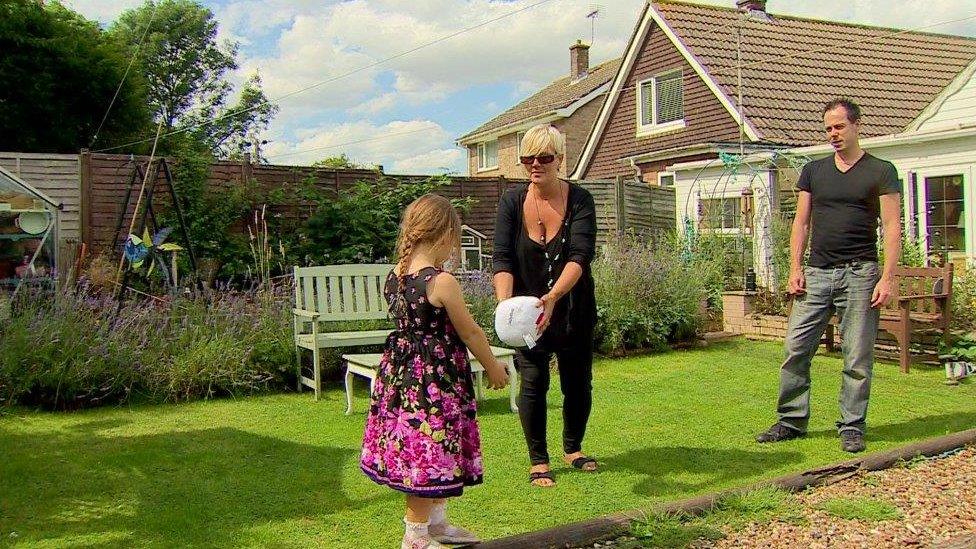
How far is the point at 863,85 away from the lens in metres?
19.7

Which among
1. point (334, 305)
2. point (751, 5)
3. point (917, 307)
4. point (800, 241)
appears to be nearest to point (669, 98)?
point (751, 5)

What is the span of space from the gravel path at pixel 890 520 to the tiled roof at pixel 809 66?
13.5 meters

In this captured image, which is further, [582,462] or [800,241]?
[800,241]

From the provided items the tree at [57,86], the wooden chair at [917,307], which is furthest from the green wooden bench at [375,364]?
the tree at [57,86]

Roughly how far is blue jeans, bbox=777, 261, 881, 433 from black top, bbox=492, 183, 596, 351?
1.69m

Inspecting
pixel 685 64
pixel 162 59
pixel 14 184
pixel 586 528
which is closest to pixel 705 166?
pixel 685 64

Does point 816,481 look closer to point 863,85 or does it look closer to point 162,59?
point 863,85

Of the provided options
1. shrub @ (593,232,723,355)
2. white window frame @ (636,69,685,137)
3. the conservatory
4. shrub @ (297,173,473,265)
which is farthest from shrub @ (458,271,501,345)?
white window frame @ (636,69,685,137)

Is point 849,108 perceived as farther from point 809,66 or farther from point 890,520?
point 809,66

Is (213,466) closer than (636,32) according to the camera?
Yes

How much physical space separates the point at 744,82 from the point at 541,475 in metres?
15.9

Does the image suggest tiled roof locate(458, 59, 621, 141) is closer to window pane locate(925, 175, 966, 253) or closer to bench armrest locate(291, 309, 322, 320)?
window pane locate(925, 175, 966, 253)

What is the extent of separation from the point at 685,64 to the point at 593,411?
15.4m

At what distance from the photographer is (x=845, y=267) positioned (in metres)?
5.18
